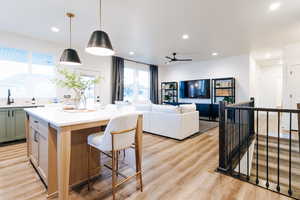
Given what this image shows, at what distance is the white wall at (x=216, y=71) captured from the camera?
6.02 meters

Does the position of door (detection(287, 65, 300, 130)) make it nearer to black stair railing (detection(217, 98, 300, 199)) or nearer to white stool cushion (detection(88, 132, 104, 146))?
black stair railing (detection(217, 98, 300, 199))

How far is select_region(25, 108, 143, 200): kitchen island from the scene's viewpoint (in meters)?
1.45

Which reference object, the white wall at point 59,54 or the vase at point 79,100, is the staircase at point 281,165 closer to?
the vase at point 79,100

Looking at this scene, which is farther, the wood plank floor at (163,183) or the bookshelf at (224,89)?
the bookshelf at (224,89)

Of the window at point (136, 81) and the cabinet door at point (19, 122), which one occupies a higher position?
the window at point (136, 81)

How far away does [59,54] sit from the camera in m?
4.73

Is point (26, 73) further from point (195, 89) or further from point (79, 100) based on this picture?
point (195, 89)

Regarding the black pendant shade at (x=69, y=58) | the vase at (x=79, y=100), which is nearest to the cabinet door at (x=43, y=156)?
the vase at (x=79, y=100)

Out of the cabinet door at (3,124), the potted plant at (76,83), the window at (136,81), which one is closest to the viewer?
the potted plant at (76,83)

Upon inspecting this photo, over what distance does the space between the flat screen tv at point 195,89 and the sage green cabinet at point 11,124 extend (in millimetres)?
6542

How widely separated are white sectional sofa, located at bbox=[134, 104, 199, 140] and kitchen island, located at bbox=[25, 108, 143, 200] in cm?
196

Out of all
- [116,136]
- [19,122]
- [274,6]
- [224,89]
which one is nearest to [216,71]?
[224,89]

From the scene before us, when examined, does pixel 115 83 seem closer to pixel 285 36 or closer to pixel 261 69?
pixel 285 36

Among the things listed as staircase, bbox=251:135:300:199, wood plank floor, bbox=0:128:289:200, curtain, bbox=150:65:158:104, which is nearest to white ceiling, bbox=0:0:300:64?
staircase, bbox=251:135:300:199
